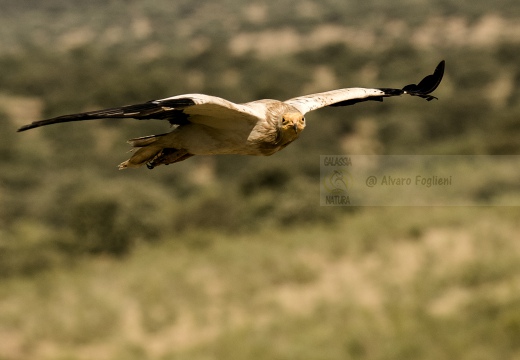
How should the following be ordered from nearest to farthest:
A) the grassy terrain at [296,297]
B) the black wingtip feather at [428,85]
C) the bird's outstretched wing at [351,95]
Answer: the bird's outstretched wing at [351,95]
the black wingtip feather at [428,85]
the grassy terrain at [296,297]

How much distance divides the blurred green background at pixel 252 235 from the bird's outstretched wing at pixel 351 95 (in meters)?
12.1

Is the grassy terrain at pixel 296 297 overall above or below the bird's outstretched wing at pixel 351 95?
below

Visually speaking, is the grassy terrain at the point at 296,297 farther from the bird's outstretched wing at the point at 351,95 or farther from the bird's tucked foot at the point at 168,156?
the bird's tucked foot at the point at 168,156

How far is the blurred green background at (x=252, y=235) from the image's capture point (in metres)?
22.3

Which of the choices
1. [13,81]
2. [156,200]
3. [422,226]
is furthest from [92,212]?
[13,81]

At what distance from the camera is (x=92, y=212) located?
1336 inches

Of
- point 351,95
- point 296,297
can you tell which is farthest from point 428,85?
point 296,297

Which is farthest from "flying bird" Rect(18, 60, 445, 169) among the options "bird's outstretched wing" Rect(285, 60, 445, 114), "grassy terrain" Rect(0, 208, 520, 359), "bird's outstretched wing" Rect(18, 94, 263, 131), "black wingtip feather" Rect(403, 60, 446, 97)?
"grassy terrain" Rect(0, 208, 520, 359)

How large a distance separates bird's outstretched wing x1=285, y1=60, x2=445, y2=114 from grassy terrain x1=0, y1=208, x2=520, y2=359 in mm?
12107

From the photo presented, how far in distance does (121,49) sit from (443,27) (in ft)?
111

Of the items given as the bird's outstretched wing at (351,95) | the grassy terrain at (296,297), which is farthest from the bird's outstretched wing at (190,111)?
the grassy terrain at (296,297)

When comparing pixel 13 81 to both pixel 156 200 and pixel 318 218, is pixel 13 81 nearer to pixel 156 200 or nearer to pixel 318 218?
pixel 156 200

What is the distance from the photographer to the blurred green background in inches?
877

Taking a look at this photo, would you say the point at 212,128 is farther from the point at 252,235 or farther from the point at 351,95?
the point at 252,235
